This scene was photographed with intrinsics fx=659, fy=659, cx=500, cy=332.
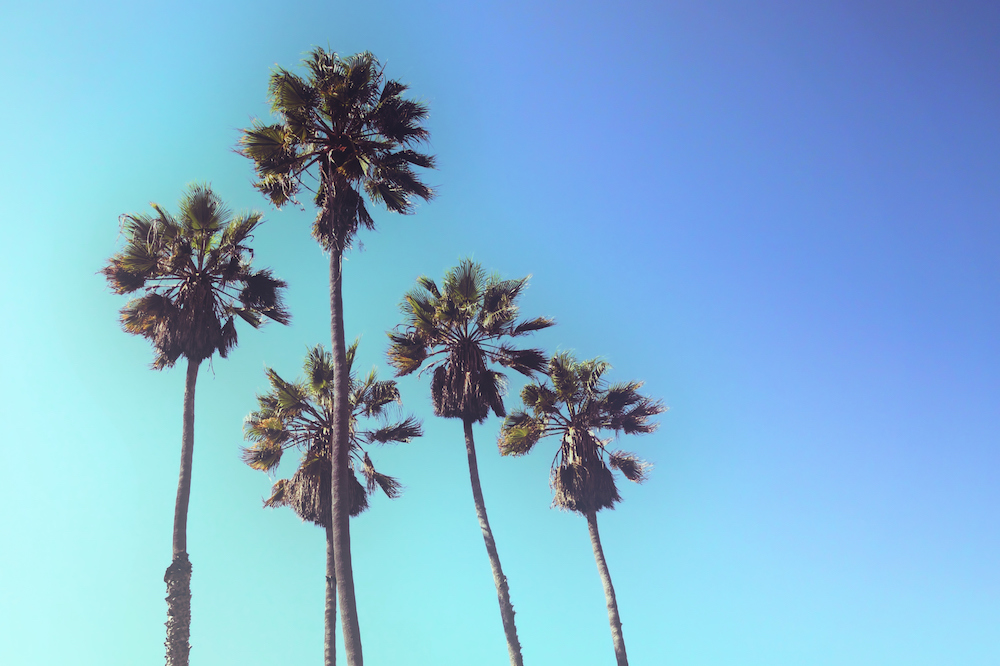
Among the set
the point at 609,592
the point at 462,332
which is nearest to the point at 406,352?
the point at 462,332

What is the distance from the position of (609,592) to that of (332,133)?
16.1 meters

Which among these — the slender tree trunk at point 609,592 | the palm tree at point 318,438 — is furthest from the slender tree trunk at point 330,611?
the slender tree trunk at point 609,592

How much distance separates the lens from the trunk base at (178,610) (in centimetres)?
Answer: 1446

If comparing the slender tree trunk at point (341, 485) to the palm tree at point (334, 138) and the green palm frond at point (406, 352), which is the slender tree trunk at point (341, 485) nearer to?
the palm tree at point (334, 138)

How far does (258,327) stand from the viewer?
62.2 ft

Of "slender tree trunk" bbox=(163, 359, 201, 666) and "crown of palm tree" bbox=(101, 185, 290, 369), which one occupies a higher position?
"crown of palm tree" bbox=(101, 185, 290, 369)

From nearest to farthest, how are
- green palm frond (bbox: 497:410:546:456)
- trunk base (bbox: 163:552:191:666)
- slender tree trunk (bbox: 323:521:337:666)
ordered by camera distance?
1. trunk base (bbox: 163:552:191:666)
2. slender tree trunk (bbox: 323:521:337:666)
3. green palm frond (bbox: 497:410:546:456)

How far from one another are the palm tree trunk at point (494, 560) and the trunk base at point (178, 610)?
781cm

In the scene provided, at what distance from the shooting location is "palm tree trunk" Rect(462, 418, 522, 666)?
58.1ft

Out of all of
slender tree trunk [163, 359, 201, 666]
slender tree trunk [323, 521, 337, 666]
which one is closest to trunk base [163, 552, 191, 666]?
slender tree trunk [163, 359, 201, 666]

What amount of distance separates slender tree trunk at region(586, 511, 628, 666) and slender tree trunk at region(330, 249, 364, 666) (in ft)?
34.4

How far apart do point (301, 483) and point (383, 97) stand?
11.4m

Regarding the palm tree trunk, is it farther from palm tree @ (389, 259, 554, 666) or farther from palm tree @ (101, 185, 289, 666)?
palm tree @ (101, 185, 289, 666)

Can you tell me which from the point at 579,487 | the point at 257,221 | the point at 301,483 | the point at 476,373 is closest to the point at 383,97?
the point at 257,221
